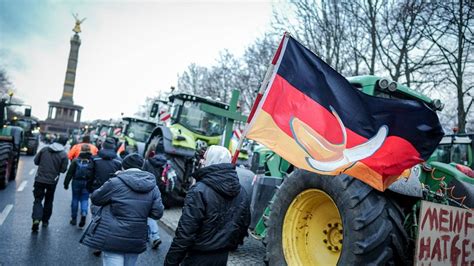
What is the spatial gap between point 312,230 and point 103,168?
3.83m

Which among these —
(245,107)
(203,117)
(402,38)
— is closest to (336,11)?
(402,38)

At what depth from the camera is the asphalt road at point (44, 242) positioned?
5.28m

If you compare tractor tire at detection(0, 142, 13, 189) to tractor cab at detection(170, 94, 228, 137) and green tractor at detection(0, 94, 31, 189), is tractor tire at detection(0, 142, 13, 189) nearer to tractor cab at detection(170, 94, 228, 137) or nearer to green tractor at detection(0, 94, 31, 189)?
green tractor at detection(0, 94, 31, 189)

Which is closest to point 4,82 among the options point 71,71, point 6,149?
point 71,71

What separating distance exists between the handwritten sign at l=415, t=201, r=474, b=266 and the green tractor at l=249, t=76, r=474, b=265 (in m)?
0.04

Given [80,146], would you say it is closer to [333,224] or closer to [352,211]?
[333,224]

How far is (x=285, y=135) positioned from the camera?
331cm

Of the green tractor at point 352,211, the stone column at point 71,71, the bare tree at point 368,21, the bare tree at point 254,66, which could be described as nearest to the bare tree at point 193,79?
the bare tree at point 254,66

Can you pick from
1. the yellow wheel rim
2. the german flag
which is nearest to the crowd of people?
the german flag

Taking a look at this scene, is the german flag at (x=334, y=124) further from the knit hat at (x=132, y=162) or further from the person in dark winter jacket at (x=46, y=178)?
the person in dark winter jacket at (x=46, y=178)

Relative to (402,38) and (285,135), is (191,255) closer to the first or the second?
(285,135)

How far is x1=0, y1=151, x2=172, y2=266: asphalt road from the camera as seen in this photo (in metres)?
5.28

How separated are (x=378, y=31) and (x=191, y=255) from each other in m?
15.6

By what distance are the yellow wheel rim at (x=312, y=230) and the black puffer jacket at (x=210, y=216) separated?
1280 millimetres
